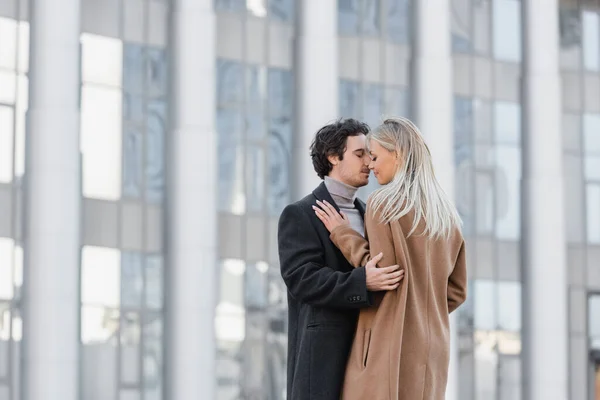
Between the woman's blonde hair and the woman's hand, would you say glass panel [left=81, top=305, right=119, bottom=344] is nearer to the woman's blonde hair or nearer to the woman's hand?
the woman's hand

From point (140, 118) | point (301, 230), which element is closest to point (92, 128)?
point (140, 118)

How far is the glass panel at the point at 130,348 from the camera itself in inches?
1099

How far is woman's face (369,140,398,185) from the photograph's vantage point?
555cm

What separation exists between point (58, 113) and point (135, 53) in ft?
8.52

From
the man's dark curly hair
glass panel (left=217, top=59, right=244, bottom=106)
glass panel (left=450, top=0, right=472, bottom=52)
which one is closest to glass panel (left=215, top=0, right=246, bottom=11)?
glass panel (left=217, top=59, right=244, bottom=106)

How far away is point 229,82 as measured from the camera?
29.8 m

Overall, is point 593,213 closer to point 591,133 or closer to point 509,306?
point 591,133

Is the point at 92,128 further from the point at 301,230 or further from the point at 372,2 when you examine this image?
the point at 301,230

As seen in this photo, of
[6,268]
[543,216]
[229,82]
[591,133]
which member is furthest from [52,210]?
[591,133]

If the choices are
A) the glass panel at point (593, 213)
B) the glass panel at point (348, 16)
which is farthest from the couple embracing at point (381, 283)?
the glass panel at point (593, 213)

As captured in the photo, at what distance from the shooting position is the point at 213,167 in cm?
2895

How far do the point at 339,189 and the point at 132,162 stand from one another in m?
22.8

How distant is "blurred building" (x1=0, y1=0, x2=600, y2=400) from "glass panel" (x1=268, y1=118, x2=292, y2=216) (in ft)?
0.15

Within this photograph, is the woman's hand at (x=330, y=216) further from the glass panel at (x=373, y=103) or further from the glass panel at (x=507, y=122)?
the glass panel at (x=507, y=122)
